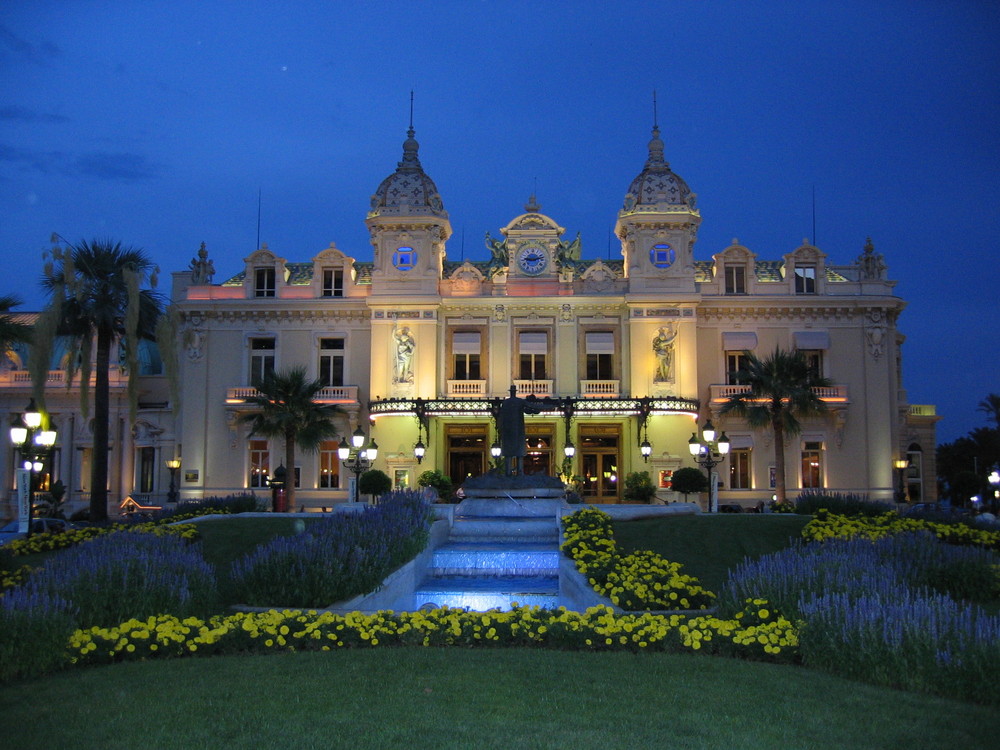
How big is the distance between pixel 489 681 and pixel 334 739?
205 centimetres

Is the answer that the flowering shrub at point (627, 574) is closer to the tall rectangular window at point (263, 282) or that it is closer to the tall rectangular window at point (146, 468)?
the tall rectangular window at point (263, 282)

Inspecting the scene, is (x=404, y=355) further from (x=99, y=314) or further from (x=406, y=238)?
(x=99, y=314)

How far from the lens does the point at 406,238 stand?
44969 mm

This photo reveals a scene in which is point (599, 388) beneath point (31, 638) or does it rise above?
above

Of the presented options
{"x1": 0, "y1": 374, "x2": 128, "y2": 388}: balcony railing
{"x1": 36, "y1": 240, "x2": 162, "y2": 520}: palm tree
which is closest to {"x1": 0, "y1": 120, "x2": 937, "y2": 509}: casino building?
{"x1": 0, "y1": 374, "x2": 128, "y2": 388}: balcony railing

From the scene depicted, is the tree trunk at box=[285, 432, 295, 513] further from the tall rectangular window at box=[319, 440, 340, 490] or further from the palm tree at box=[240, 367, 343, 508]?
the tall rectangular window at box=[319, 440, 340, 490]

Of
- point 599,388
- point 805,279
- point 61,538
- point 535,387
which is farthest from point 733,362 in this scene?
point 61,538

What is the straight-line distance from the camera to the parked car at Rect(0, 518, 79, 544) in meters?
24.9

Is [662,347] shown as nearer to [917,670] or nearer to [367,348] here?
[367,348]

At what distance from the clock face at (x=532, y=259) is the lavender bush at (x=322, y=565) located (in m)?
28.7

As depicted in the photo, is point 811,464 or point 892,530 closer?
point 892,530

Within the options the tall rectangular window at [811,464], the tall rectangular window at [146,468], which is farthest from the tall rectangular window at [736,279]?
the tall rectangular window at [146,468]

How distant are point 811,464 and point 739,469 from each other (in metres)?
3.37

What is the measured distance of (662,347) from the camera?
43.2 metres
